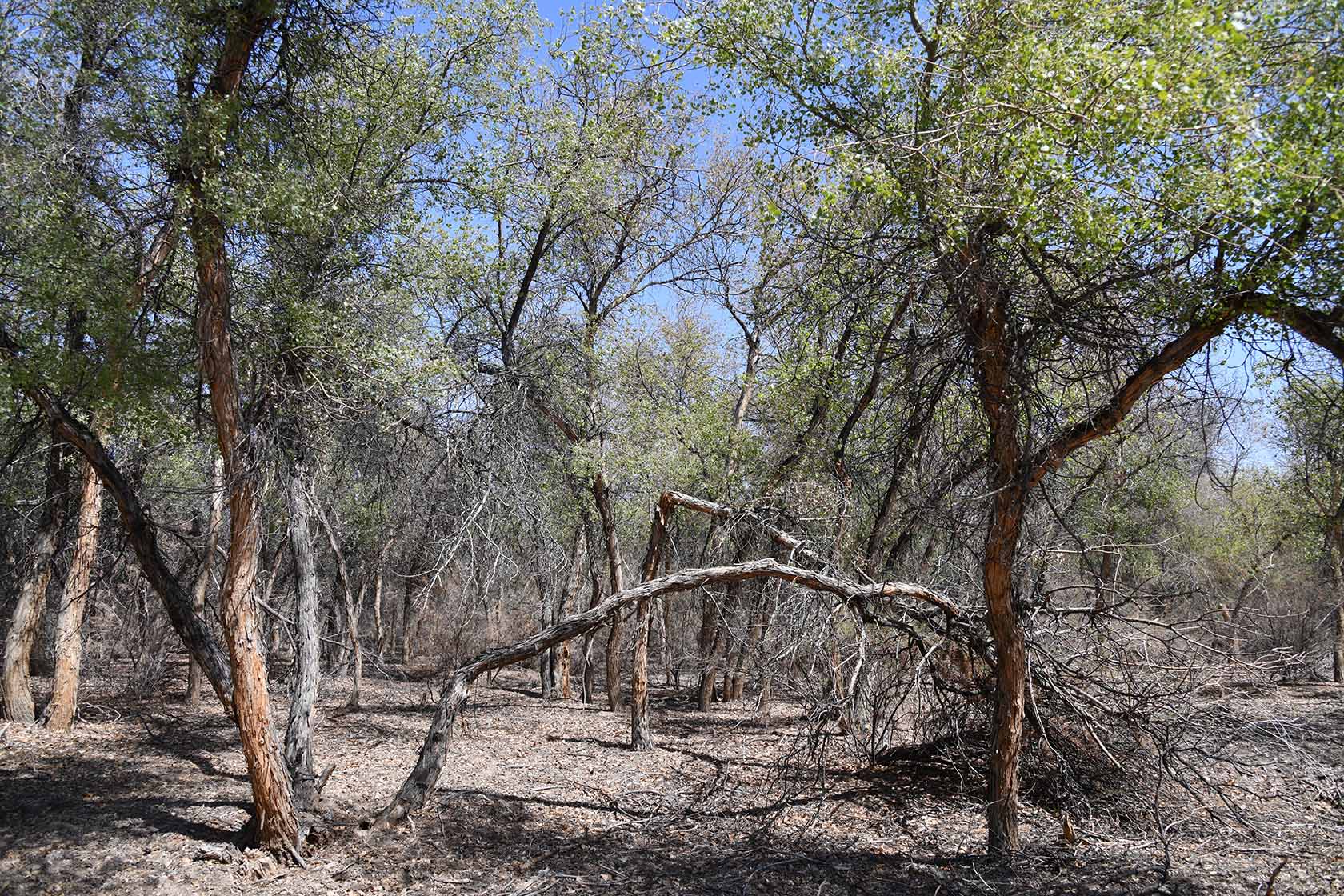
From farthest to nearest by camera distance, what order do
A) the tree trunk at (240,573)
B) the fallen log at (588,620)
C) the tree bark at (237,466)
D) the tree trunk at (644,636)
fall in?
the tree trunk at (644,636) → the fallen log at (588,620) → the tree trunk at (240,573) → the tree bark at (237,466)

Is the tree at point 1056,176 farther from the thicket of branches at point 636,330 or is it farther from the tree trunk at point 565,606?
the tree trunk at point 565,606

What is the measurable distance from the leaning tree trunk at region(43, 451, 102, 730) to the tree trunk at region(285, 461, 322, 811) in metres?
3.68

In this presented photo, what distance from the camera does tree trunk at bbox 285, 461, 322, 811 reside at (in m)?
6.31

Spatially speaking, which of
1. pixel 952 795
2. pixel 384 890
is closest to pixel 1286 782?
pixel 952 795

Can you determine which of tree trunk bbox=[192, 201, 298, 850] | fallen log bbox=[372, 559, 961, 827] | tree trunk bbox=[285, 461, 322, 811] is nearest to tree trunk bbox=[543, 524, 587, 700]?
tree trunk bbox=[285, 461, 322, 811]

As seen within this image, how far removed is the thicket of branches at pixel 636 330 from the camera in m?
4.17

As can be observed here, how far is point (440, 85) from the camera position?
8.78 m

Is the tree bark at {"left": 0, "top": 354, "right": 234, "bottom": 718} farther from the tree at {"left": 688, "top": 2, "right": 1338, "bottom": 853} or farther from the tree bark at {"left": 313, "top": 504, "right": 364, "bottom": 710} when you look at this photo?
the tree at {"left": 688, "top": 2, "right": 1338, "bottom": 853}

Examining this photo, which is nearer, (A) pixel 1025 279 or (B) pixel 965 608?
(A) pixel 1025 279

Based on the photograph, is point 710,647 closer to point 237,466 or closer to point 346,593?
point 346,593

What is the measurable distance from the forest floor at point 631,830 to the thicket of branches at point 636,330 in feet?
1.51

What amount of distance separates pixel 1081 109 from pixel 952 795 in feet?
17.9

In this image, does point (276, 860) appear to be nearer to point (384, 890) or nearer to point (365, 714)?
point (384, 890)

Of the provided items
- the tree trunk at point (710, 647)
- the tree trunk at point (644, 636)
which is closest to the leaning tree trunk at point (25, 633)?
the tree trunk at point (644, 636)
